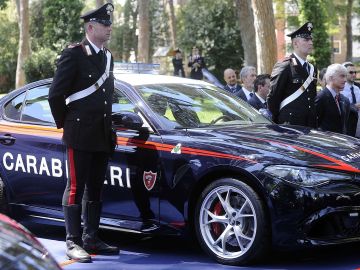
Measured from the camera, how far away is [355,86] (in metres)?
10.0

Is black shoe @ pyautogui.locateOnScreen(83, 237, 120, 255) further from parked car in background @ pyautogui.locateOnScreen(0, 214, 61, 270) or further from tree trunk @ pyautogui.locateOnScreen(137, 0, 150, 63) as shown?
tree trunk @ pyautogui.locateOnScreen(137, 0, 150, 63)

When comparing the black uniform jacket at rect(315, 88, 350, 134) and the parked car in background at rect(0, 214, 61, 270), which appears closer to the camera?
the parked car in background at rect(0, 214, 61, 270)

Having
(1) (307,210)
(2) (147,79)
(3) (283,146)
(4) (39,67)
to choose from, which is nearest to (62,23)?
(4) (39,67)

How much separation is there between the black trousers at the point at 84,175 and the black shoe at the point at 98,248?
35cm

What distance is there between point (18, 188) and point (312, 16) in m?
35.8

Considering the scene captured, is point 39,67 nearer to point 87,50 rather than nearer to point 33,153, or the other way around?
point 33,153

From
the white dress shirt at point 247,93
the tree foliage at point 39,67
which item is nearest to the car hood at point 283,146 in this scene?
the white dress shirt at point 247,93

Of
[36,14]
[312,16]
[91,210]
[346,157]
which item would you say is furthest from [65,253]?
[36,14]

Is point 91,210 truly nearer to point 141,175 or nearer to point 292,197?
point 141,175

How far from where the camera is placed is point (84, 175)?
5.80 meters

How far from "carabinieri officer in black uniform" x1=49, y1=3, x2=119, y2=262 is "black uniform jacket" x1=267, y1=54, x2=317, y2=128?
213 centimetres

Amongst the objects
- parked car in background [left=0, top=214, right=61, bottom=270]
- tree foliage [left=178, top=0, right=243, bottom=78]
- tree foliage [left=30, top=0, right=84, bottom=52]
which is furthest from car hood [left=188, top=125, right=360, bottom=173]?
tree foliage [left=30, top=0, right=84, bottom=52]

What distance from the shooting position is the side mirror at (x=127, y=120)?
5953mm

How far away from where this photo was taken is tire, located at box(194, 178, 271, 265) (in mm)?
5258
